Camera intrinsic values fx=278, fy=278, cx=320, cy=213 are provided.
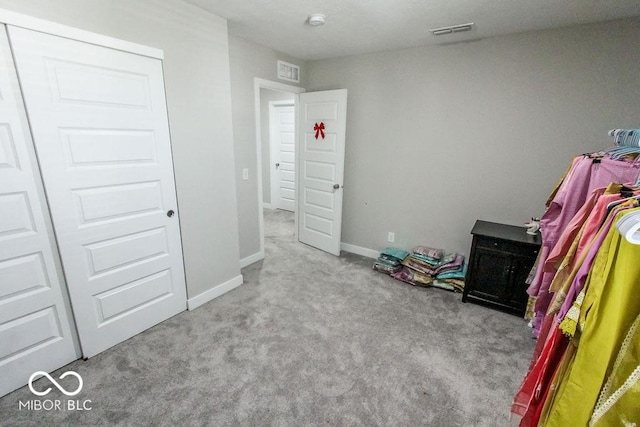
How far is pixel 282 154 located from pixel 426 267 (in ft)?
12.0

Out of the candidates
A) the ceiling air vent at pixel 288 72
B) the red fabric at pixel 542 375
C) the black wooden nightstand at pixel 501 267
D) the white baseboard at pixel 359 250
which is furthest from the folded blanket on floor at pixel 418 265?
the ceiling air vent at pixel 288 72

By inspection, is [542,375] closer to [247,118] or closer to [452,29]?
[452,29]

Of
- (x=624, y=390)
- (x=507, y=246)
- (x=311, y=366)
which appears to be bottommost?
(x=311, y=366)

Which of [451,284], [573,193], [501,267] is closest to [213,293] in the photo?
[451,284]

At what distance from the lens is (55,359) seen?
1.80 metres

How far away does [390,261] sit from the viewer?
10.6ft

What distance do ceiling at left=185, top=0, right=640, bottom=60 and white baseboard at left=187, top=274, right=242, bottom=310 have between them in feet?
7.73

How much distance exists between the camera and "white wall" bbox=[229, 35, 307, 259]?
284 centimetres

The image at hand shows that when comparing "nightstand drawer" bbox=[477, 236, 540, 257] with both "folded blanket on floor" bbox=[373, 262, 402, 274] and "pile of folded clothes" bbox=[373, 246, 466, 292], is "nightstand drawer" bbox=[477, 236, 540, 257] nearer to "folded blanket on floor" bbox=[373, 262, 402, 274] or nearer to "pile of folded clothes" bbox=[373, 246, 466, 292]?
"pile of folded clothes" bbox=[373, 246, 466, 292]

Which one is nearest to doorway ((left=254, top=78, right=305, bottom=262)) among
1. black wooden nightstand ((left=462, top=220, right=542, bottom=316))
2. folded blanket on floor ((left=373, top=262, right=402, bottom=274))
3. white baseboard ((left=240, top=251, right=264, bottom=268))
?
white baseboard ((left=240, top=251, right=264, bottom=268))

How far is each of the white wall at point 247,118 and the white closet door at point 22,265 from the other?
1.66 metres

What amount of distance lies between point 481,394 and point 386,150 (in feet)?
8.13

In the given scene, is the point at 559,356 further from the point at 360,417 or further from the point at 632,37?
the point at 632,37

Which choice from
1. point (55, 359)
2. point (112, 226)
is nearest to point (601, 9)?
point (112, 226)
